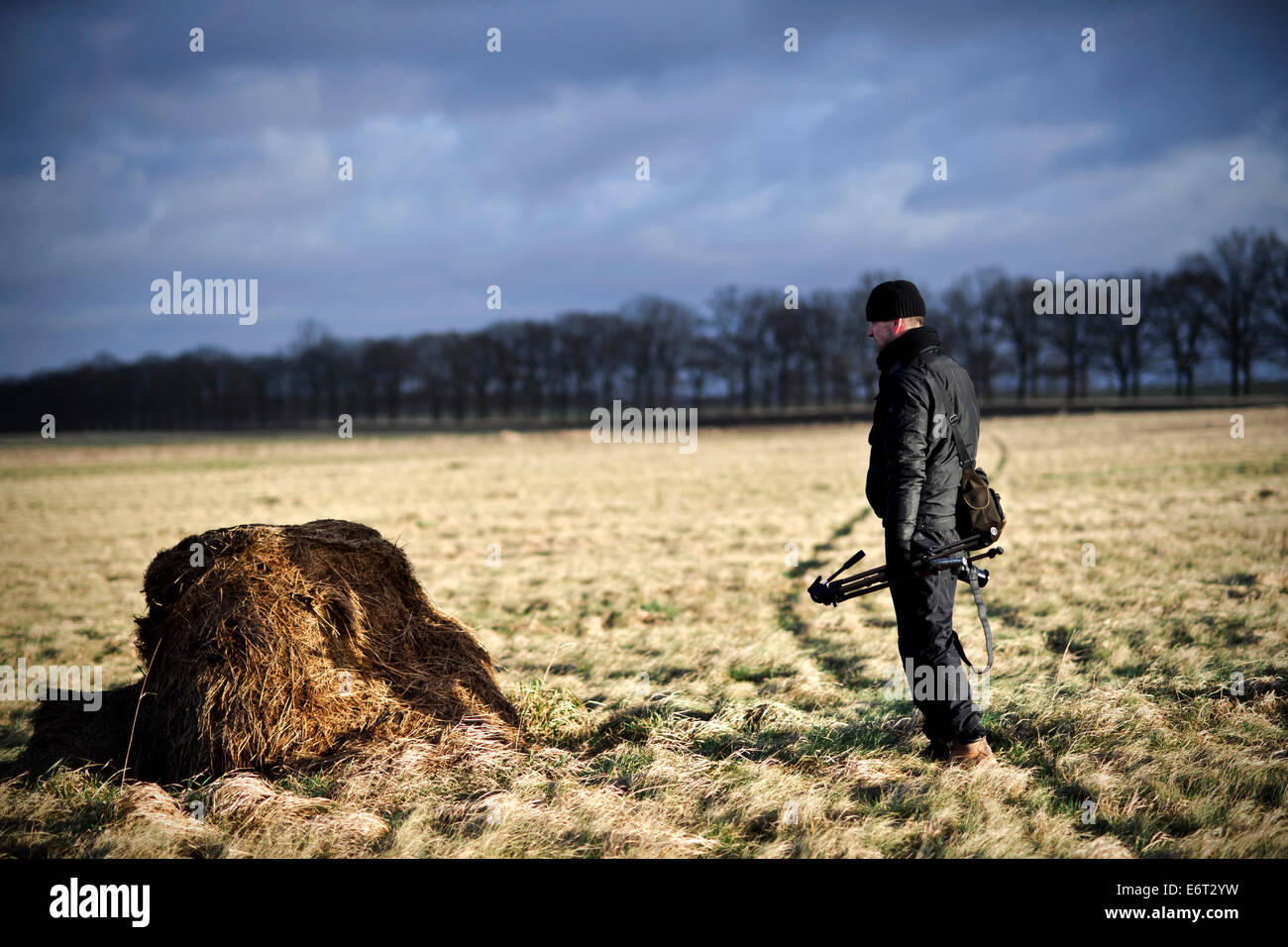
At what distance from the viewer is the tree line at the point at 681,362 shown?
69500 mm

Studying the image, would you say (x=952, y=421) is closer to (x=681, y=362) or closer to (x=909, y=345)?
(x=909, y=345)

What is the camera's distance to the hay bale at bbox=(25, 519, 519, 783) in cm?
491

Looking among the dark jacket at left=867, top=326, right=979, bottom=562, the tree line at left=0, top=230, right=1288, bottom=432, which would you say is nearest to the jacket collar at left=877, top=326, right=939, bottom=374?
the dark jacket at left=867, top=326, right=979, bottom=562

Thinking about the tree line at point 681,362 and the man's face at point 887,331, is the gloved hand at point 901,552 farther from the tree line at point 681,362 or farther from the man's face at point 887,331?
the tree line at point 681,362

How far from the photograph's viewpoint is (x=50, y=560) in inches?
583

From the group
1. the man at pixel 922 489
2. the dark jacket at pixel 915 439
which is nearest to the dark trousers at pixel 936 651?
the man at pixel 922 489

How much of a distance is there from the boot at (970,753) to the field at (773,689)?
0.12 meters

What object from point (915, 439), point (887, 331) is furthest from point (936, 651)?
point (887, 331)

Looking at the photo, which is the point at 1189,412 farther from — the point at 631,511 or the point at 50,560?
the point at 50,560

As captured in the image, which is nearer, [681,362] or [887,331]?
[887,331]

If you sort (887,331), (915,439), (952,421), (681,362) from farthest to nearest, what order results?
1. (681,362)
2. (887,331)
3. (952,421)
4. (915,439)

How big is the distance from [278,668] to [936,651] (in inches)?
168

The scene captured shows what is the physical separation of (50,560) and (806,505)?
54.7 feet

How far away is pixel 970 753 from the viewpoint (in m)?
4.69
